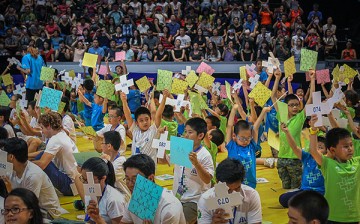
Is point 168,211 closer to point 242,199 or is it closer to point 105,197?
point 242,199

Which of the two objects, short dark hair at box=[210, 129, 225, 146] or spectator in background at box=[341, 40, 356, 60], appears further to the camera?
spectator in background at box=[341, 40, 356, 60]

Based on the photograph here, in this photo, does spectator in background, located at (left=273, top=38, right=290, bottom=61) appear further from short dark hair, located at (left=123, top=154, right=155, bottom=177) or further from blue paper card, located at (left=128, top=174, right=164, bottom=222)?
blue paper card, located at (left=128, top=174, right=164, bottom=222)

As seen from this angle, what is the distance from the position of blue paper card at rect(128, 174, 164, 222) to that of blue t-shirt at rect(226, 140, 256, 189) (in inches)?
96.8

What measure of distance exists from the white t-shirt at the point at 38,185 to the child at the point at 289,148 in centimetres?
316

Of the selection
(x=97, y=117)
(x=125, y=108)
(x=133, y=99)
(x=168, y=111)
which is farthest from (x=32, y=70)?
(x=125, y=108)

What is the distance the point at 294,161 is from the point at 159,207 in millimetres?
3995

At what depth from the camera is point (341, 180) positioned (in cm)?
554

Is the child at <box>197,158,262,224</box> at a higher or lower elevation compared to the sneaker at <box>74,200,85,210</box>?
higher

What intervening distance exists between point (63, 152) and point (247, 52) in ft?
38.5

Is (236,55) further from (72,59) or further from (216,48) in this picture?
(72,59)

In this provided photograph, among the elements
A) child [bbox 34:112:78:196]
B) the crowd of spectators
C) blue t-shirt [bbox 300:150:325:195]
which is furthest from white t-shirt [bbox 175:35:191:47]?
blue t-shirt [bbox 300:150:325:195]

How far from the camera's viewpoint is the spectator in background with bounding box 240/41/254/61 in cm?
1842

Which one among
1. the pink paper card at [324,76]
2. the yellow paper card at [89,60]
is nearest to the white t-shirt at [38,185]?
the yellow paper card at [89,60]

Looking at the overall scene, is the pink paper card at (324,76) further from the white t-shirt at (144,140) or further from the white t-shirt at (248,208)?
the white t-shirt at (248,208)
